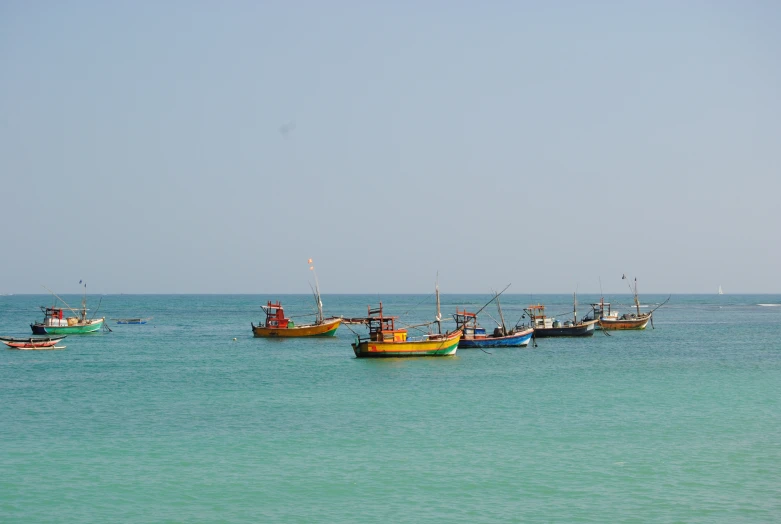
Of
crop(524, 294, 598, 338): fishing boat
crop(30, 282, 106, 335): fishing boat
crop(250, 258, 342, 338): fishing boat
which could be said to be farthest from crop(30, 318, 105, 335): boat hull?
crop(524, 294, 598, 338): fishing boat

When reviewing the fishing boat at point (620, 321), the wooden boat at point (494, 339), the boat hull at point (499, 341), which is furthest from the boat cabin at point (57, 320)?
the fishing boat at point (620, 321)

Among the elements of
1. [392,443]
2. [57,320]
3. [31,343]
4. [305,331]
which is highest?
[57,320]

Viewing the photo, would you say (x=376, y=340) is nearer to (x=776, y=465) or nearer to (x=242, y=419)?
(x=242, y=419)

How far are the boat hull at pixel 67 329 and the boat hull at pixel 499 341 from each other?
37871mm

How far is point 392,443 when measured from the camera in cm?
2503

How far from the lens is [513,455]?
23.4 metres

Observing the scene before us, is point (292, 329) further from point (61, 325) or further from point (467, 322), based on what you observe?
point (61, 325)

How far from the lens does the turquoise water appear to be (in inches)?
756

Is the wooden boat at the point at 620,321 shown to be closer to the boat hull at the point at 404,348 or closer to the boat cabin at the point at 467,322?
the boat cabin at the point at 467,322

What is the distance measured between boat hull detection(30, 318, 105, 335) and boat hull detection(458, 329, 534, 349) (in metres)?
37.9

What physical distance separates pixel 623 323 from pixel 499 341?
24142 mm

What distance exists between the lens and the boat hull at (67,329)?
74.8m

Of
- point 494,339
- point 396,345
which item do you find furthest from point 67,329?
point 494,339

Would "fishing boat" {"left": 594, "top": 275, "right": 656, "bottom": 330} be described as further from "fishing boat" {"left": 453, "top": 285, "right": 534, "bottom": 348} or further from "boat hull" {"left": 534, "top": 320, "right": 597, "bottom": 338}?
"fishing boat" {"left": 453, "top": 285, "right": 534, "bottom": 348}
